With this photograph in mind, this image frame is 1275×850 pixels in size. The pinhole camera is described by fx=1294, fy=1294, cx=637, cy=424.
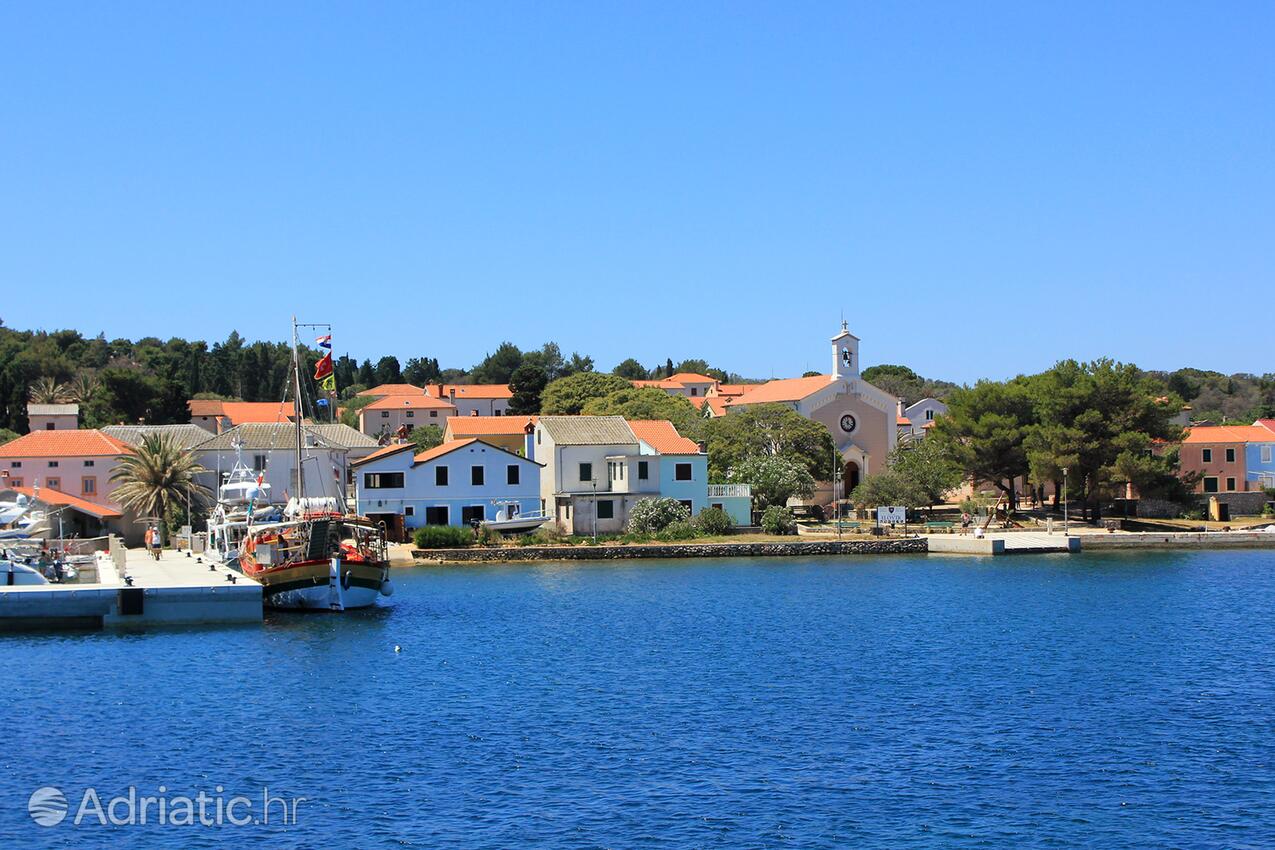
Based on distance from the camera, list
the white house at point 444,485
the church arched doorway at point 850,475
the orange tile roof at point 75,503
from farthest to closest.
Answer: the church arched doorway at point 850,475 < the white house at point 444,485 < the orange tile roof at point 75,503

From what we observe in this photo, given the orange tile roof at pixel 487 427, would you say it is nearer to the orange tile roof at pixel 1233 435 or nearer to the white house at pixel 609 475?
the white house at pixel 609 475

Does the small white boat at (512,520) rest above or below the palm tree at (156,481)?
below

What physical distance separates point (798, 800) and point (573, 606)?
24.3 m

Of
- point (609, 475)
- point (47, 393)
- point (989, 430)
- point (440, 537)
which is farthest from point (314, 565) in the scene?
point (47, 393)

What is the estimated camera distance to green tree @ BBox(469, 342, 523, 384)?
6260 inches

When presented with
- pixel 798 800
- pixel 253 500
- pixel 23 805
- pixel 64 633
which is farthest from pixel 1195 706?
pixel 253 500

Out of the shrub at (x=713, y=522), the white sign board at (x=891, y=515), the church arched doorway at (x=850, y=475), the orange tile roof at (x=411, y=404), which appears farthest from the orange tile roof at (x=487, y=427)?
the orange tile roof at (x=411, y=404)

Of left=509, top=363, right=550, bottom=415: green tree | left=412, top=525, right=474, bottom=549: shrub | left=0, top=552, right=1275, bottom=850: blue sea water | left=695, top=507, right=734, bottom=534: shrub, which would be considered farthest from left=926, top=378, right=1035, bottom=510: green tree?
left=509, top=363, right=550, bottom=415: green tree

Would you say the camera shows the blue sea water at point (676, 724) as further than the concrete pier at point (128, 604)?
No

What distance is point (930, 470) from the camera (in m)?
75.4

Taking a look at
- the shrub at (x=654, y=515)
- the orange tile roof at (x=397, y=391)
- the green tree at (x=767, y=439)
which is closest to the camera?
the shrub at (x=654, y=515)

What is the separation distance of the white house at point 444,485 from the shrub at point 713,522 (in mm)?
8526

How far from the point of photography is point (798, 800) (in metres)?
22.2

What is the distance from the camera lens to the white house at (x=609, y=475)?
67.2 meters
